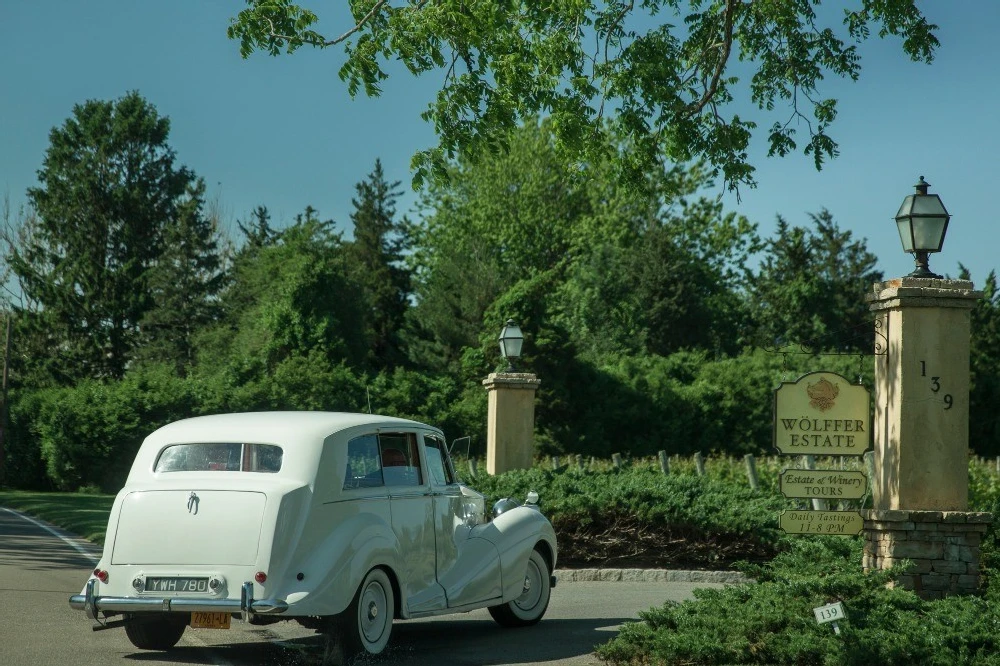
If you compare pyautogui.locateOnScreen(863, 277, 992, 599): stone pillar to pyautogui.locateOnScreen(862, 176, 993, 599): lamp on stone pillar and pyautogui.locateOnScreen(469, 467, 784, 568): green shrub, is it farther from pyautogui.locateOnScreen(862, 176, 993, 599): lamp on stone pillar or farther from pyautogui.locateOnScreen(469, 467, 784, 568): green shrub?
pyautogui.locateOnScreen(469, 467, 784, 568): green shrub

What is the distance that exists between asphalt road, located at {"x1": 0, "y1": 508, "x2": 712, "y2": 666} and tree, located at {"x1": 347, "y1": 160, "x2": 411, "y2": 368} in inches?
1732

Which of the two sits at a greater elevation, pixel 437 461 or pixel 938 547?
pixel 437 461

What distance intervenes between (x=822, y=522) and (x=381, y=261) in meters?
56.0

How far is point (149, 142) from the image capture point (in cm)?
6172

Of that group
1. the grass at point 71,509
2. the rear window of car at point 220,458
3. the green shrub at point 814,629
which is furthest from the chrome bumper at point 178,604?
the grass at point 71,509

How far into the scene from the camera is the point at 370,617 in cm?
896

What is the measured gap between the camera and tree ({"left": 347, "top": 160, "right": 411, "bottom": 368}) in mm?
59812

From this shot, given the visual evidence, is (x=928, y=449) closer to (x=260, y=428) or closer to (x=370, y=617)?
(x=370, y=617)

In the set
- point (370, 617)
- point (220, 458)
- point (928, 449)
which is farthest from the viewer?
point (928, 449)

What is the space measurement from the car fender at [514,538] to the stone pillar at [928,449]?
2.90 m

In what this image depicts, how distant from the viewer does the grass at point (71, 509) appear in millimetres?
22659

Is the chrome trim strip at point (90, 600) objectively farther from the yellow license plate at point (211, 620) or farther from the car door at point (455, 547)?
the car door at point (455, 547)

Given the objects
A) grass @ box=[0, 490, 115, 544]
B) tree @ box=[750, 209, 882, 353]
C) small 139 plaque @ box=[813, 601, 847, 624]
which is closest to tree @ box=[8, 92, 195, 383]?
grass @ box=[0, 490, 115, 544]

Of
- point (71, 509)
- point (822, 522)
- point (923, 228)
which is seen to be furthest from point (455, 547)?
point (71, 509)
